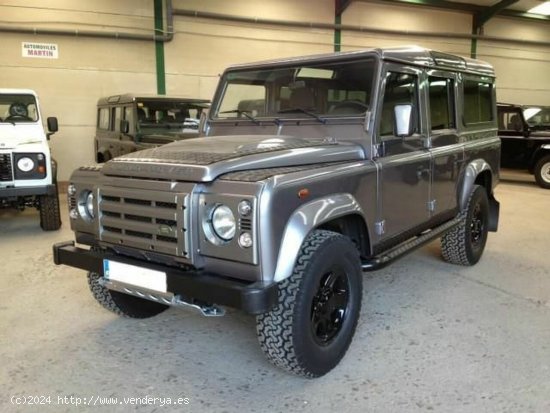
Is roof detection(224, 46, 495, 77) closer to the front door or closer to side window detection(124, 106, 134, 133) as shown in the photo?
the front door

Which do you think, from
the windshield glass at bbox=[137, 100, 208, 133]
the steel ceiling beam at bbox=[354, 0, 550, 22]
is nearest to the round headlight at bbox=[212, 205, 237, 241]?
the windshield glass at bbox=[137, 100, 208, 133]

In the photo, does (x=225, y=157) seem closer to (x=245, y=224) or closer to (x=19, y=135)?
(x=245, y=224)

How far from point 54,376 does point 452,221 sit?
9.94ft

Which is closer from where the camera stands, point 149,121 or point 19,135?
point 19,135

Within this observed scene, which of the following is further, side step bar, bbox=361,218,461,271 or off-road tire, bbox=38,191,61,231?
off-road tire, bbox=38,191,61,231

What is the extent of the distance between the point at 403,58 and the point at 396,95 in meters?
0.26

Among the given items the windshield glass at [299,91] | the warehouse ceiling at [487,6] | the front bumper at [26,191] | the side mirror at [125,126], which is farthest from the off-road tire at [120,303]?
the warehouse ceiling at [487,6]

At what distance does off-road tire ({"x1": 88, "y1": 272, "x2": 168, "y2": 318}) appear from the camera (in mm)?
2967

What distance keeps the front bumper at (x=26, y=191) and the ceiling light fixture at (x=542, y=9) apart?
13099 millimetres

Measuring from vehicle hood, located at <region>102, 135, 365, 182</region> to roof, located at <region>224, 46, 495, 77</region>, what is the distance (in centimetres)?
57

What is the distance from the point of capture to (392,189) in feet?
9.62

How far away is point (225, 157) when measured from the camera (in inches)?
90.3

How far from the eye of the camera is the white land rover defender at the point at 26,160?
5258 mm

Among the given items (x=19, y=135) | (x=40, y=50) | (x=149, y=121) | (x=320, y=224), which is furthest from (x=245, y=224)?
(x=40, y=50)
